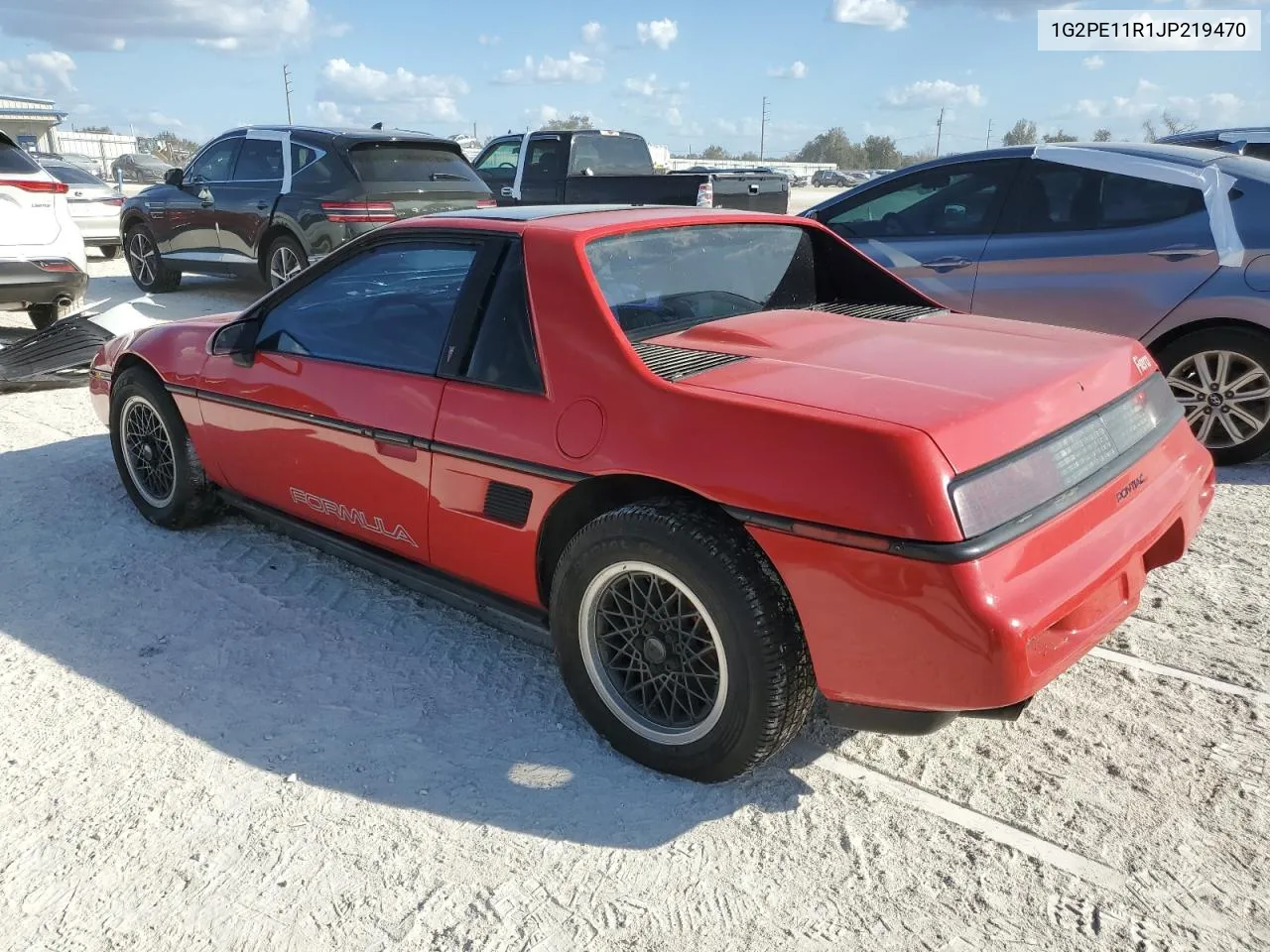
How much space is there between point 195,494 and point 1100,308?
4.67 meters

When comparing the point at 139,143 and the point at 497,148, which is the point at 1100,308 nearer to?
the point at 497,148

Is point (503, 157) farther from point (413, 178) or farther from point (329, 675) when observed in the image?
point (329, 675)

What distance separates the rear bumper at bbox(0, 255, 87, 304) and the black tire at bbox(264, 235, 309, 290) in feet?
5.96

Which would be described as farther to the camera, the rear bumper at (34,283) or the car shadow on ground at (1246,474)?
the rear bumper at (34,283)

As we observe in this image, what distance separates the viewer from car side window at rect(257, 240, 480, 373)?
321 centimetres

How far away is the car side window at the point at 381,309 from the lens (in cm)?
321

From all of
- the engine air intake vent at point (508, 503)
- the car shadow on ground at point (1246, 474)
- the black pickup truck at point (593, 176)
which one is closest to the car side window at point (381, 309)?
the engine air intake vent at point (508, 503)

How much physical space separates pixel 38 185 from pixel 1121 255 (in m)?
7.74

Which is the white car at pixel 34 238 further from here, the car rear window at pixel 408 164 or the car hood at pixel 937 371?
the car hood at pixel 937 371

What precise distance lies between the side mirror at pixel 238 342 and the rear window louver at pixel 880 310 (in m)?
2.14

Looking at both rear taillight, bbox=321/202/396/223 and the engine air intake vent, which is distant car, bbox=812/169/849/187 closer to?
rear taillight, bbox=321/202/396/223

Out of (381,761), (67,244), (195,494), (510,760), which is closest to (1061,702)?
(510,760)

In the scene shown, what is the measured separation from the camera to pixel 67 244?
780 centimetres

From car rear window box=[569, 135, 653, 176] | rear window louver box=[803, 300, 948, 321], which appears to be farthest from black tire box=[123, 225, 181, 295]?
rear window louver box=[803, 300, 948, 321]
